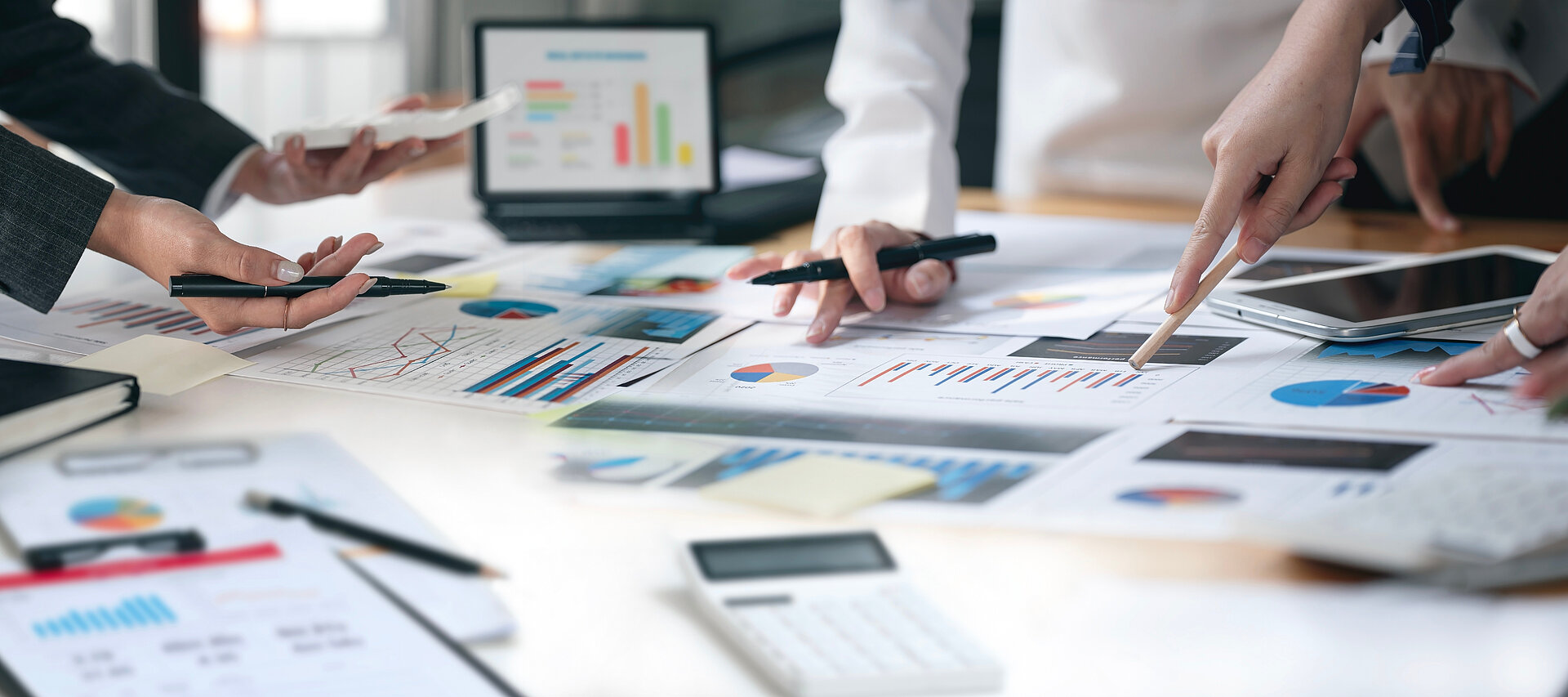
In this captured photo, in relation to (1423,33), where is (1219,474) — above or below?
below

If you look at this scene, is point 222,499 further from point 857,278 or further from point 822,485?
point 857,278

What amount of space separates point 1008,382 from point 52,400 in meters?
0.60

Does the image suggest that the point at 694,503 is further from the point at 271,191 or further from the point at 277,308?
the point at 271,191

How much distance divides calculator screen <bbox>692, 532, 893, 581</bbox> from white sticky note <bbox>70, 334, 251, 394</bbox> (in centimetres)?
47

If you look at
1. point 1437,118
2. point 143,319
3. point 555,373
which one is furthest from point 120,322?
point 1437,118

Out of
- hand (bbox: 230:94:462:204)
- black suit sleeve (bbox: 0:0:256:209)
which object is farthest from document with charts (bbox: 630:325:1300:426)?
black suit sleeve (bbox: 0:0:256:209)

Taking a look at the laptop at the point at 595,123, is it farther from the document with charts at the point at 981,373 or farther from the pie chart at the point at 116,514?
the pie chart at the point at 116,514

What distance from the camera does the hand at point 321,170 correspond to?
4.09ft

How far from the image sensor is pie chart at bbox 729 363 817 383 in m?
0.82

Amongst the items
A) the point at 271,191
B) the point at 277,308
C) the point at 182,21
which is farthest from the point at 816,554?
the point at 182,21

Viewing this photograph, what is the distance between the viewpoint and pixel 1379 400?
2.38 feet

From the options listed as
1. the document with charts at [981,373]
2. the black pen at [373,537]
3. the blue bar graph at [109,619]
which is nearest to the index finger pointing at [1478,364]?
the document with charts at [981,373]

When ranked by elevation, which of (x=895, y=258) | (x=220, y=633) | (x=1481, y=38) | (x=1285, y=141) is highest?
(x=1481, y=38)

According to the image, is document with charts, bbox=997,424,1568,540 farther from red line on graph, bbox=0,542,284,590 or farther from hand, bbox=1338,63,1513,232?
hand, bbox=1338,63,1513,232
